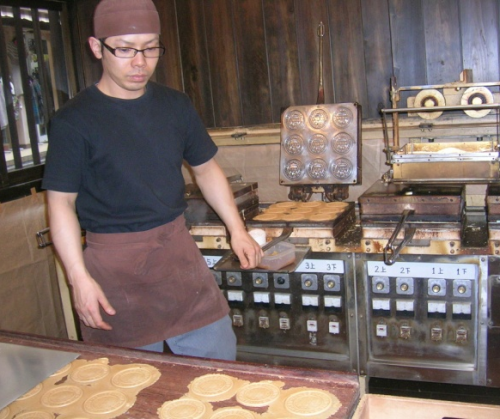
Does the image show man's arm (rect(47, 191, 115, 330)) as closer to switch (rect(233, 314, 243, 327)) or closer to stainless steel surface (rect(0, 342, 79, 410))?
stainless steel surface (rect(0, 342, 79, 410))

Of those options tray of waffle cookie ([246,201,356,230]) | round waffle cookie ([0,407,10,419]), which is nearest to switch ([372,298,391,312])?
tray of waffle cookie ([246,201,356,230])

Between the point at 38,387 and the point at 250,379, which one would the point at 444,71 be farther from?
the point at 38,387

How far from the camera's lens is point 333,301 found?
261 cm

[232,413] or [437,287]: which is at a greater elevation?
[232,413]

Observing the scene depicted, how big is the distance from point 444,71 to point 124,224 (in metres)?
1.91

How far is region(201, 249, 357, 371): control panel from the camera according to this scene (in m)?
2.59

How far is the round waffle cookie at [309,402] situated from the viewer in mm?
1235

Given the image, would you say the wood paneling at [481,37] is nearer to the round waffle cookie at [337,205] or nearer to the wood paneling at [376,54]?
the wood paneling at [376,54]

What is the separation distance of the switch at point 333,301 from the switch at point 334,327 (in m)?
0.09

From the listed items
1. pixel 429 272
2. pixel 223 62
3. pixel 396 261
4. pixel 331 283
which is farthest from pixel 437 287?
pixel 223 62

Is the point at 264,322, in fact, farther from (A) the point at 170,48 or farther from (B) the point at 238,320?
(A) the point at 170,48

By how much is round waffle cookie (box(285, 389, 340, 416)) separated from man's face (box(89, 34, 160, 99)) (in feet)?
3.48

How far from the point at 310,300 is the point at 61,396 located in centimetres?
Answer: 146

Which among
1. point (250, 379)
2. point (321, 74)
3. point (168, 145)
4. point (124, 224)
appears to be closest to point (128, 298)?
point (124, 224)
